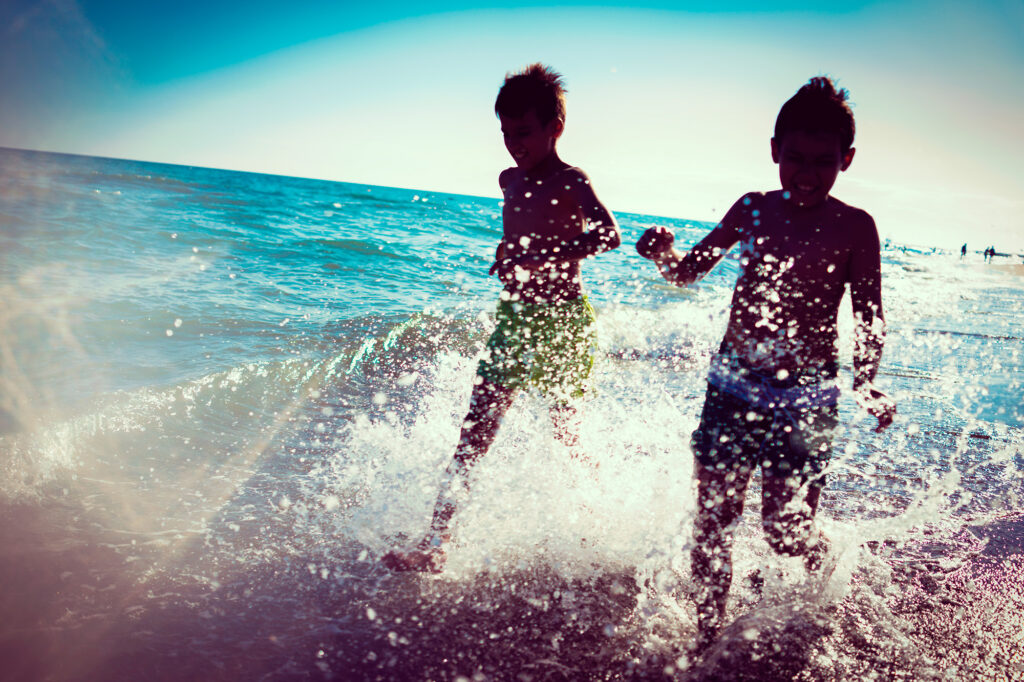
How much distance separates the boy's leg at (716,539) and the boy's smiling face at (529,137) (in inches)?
55.3

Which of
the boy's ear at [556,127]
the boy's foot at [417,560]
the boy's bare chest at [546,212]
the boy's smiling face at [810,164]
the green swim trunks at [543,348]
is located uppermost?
the boy's ear at [556,127]

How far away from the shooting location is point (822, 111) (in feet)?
5.88

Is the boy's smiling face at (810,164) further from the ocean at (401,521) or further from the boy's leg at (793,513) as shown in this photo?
the ocean at (401,521)

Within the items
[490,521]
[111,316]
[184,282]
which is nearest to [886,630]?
[490,521]

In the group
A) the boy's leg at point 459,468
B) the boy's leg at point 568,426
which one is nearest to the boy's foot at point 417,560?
the boy's leg at point 459,468

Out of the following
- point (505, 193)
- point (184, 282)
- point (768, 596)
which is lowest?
point (768, 596)

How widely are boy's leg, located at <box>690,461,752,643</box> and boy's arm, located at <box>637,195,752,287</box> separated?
27.5 inches

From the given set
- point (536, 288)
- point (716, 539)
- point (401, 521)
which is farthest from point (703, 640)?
point (536, 288)

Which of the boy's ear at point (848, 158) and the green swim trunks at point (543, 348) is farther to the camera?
the green swim trunks at point (543, 348)

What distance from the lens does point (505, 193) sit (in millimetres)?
2613

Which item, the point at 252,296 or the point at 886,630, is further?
the point at 252,296

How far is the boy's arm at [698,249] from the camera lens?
6.70 feet

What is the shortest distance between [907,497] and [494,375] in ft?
8.24

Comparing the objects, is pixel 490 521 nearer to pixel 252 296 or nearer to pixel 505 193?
pixel 505 193
